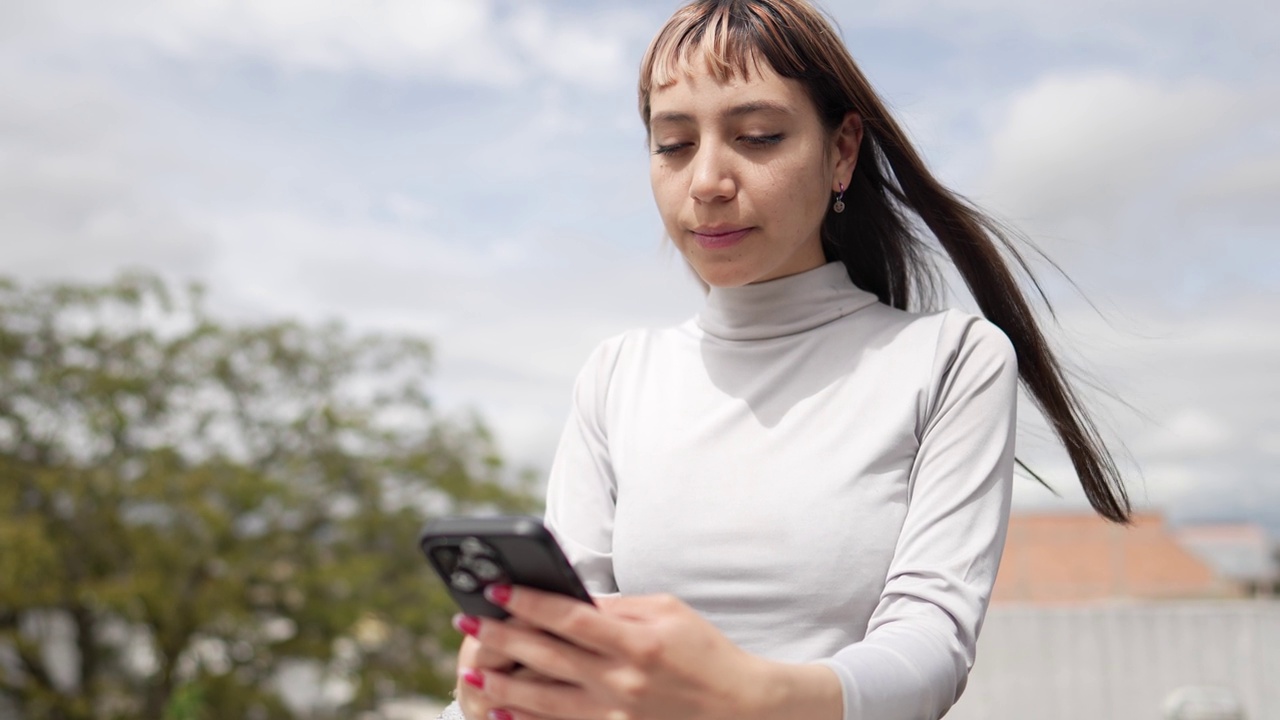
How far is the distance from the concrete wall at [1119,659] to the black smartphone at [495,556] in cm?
946

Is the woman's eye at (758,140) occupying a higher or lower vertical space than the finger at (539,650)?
higher

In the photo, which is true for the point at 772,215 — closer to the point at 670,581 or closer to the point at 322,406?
the point at 670,581

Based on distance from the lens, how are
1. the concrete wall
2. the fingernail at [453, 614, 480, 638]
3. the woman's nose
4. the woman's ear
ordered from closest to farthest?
the fingernail at [453, 614, 480, 638], the woman's nose, the woman's ear, the concrete wall

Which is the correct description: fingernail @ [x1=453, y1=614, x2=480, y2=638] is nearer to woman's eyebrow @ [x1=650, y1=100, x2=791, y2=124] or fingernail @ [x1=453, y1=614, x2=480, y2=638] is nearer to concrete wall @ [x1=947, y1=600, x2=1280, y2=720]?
woman's eyebrow @ [x1=650, y1=100, x2=791, y2=124]

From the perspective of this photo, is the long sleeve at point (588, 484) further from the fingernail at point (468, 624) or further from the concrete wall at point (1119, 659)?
the concrete wall at point (1119, 659)

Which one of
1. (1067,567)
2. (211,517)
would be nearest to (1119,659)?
(1067,567)

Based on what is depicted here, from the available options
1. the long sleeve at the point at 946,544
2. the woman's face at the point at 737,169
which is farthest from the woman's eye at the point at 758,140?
the long sleeve at the point at 946,544

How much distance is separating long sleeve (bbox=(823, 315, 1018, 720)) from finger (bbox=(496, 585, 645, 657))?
0.63ft

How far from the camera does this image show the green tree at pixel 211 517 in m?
11.6

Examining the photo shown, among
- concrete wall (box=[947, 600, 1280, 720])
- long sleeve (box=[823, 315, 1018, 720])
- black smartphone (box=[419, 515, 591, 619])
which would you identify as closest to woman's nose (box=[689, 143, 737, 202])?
long sleeve (box=[823, 315, 1018, 720])

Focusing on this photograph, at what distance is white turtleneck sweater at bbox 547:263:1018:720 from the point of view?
1.10 meters

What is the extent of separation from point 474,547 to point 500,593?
0.04 meters

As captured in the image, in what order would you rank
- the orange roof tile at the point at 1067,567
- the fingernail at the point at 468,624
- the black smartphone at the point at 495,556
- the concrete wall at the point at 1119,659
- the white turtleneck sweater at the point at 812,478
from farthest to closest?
the orange roof tile at the point at 1067,567 < the concrete wall at the point at 1119,659 < the white turtleneck sweater at the point at 812,478 < the fingernail at the point at 468,624 < the black smartphone at the point at 495,556

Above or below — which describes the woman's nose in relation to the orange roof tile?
above
